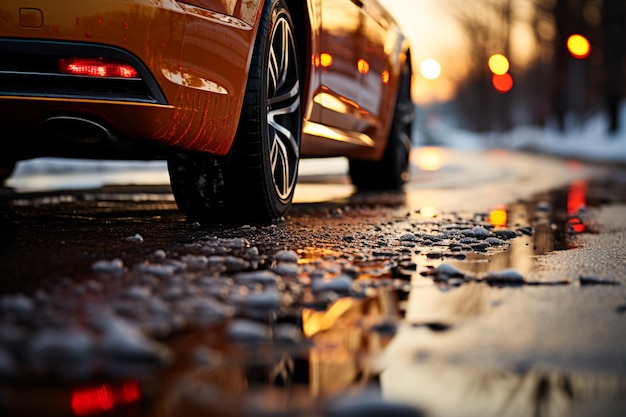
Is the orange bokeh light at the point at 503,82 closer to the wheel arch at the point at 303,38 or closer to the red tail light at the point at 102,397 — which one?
the wheel arch at the point at 303,38

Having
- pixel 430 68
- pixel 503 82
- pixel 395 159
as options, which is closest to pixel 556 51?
A: pixel 430 68

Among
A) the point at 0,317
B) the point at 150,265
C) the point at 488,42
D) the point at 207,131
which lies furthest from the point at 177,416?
the point at 488,42

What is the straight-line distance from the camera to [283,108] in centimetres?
478

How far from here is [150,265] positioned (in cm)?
314

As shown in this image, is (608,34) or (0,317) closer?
(0,317)

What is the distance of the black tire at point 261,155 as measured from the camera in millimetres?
4309

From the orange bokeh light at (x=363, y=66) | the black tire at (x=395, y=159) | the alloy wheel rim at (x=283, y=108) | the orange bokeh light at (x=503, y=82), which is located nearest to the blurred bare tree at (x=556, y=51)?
the orange bokeh light at (x=503, y=82)

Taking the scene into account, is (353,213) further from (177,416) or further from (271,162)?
(177,416)

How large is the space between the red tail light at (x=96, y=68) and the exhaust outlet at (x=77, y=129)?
0.18 m

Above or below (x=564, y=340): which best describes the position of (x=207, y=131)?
above

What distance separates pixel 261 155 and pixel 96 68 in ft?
3.14

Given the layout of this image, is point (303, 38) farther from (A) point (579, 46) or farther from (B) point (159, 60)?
(A) point (579, 46)

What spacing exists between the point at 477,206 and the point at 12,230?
323cm

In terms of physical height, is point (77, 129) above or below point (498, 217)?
above
